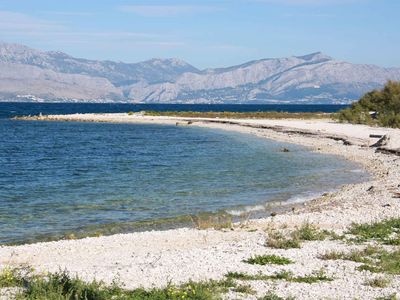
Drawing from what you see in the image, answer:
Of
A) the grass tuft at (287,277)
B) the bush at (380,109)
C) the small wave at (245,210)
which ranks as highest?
the bush at (380,109)

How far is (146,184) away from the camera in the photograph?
2984 cm

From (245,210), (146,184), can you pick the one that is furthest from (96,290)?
(146,184)

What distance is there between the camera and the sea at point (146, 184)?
20453 millimetres

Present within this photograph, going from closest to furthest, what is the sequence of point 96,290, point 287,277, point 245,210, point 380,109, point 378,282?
point 96,290 < point 378,282 < point 287,277 < point 245,210 < point 380,109

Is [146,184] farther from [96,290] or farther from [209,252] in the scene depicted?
[96,290]

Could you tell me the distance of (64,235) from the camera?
18156mm

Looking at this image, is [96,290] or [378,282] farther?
[378,282]

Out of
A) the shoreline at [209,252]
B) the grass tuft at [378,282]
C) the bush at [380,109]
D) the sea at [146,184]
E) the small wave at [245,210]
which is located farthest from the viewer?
the bush at [380,109]

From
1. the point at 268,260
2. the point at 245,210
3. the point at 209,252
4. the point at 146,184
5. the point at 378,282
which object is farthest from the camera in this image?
the point at 146,184

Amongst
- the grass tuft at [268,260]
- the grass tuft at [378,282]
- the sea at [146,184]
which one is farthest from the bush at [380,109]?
the grass tuft at [378,282]

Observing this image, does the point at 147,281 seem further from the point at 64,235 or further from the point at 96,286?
the point at 64,235

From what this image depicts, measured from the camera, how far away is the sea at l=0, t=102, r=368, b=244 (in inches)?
805

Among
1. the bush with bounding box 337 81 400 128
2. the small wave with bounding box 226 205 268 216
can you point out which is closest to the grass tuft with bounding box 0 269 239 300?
the small wave with bounding box 226 205 268 216

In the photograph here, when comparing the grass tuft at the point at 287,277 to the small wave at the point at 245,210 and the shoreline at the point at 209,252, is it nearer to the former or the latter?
the shoreline at the point at 209,252
